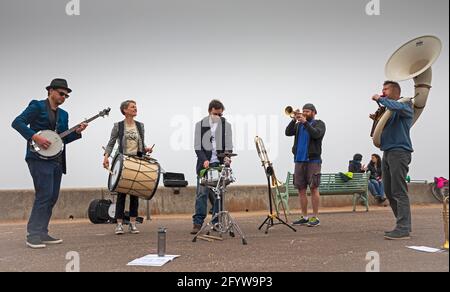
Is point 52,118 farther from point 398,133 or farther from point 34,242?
point 398,133

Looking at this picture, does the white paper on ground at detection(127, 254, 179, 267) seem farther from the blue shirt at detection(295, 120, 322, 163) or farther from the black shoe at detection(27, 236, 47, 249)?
the blue shirt at detection(295, 120, 322, 163)

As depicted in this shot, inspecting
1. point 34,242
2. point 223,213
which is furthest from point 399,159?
point 34,242

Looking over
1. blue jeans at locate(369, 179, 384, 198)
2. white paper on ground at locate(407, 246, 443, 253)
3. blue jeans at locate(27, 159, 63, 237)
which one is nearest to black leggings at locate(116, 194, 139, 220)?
blue jeans at locate(27, 159, 63, 237)

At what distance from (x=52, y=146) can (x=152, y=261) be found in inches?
88.9

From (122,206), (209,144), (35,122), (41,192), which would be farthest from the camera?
(122,206)

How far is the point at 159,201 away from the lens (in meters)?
10.3

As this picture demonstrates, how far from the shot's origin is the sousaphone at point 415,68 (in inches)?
206

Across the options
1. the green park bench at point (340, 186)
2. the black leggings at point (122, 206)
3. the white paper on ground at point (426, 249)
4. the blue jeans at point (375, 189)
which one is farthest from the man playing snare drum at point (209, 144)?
the blue jeans at point (375, 189)

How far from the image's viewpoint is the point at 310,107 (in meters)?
7.05

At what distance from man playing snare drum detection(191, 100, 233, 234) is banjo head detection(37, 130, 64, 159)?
184 cm

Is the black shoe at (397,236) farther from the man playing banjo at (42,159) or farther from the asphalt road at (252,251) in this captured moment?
the man playing banjo at (42,159)

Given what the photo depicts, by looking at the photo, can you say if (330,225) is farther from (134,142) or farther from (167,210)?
(167,210)
